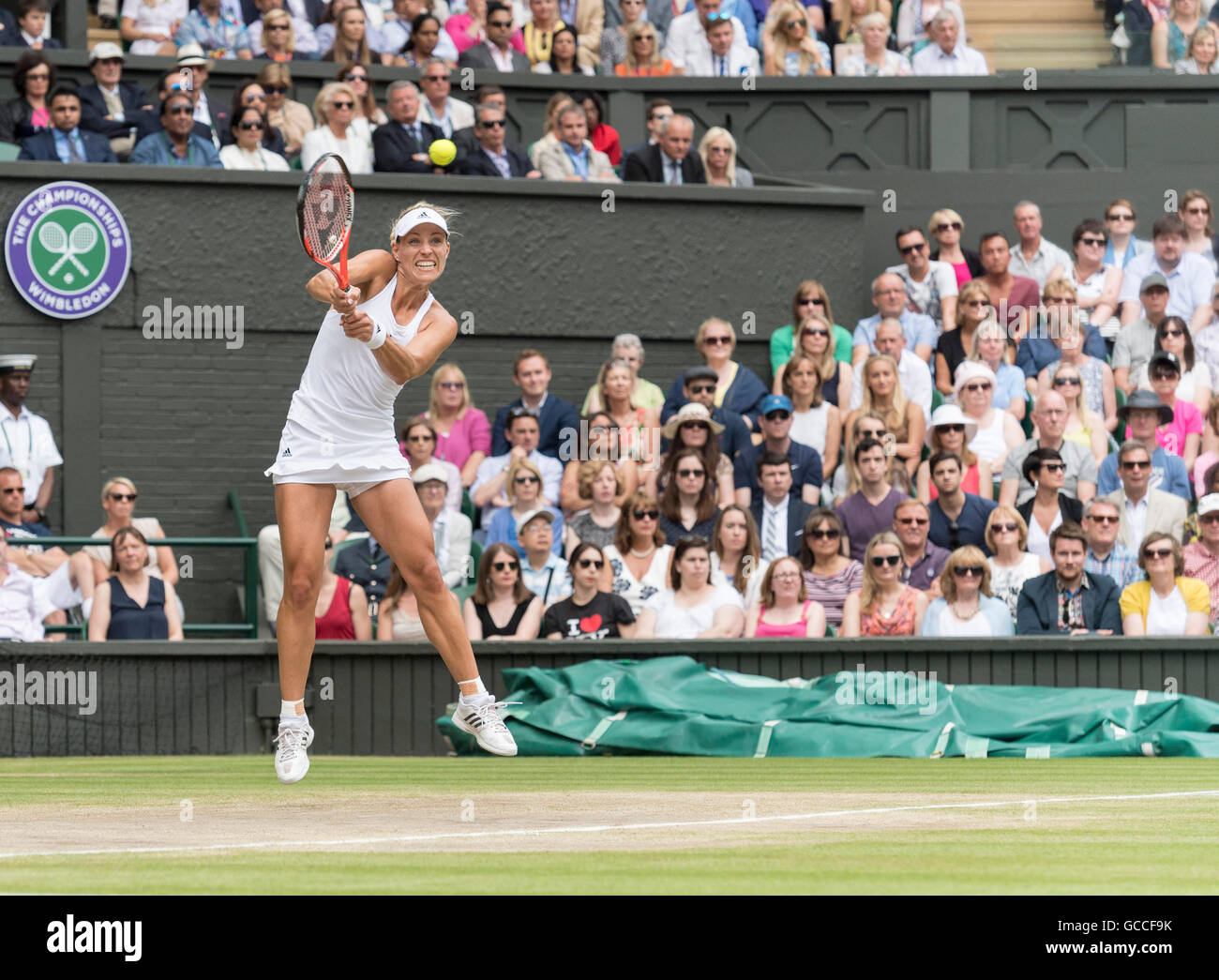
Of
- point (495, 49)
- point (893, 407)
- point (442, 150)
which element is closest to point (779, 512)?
point (893, 407)

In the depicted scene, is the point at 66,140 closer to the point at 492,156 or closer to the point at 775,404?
the point at 492,156

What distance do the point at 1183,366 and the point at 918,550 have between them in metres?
3.32

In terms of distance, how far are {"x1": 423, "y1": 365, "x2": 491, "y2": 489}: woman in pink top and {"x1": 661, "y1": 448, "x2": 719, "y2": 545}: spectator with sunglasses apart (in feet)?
5.49

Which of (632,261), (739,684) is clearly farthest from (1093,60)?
(739,684)

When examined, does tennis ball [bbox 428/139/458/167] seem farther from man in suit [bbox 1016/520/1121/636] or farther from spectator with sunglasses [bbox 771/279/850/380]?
man in suit [bbox 1016/520/1121/636]

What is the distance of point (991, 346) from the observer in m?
14.8

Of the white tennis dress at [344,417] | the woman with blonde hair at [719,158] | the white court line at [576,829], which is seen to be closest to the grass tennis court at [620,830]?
the white court line at [576,829]

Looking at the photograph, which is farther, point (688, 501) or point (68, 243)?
point (68, 243)

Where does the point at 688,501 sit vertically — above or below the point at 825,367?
below

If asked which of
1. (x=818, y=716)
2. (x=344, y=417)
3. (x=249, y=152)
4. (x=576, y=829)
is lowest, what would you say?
(x=818, y=716)

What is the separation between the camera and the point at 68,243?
15.4m

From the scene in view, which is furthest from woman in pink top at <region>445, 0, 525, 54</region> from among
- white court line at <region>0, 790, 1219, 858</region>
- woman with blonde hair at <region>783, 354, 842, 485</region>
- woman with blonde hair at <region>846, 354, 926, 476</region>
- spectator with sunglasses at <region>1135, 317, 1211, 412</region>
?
white court line at <region>0, 790, 1219, 858</region>

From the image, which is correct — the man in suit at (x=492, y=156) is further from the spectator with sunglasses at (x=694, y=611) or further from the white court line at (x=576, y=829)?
the white court line at (x=576, y=829)

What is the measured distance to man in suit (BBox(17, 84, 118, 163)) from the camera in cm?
1521
